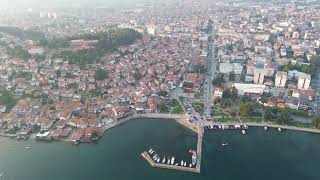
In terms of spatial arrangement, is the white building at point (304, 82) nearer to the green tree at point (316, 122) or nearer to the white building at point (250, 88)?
the white building at point (250, 88)

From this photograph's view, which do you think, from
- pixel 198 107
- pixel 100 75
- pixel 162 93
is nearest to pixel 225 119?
pixel 198 107

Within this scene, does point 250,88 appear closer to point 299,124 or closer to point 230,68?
point 230,68

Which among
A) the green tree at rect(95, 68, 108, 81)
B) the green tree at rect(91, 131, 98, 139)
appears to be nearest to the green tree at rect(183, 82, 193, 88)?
the green tree at rect(95, 68, 108, 81)

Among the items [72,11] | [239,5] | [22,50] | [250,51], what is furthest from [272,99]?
[72,11]

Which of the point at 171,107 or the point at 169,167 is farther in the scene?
the point at 171,107

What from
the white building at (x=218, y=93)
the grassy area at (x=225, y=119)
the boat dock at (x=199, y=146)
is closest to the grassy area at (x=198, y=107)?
the grassy area at (x=225, y=119)
